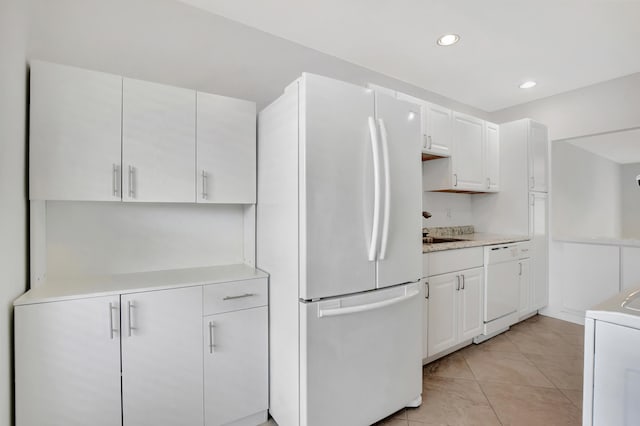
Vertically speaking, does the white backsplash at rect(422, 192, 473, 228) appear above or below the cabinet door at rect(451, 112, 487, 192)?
below

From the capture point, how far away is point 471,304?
2.63 meters

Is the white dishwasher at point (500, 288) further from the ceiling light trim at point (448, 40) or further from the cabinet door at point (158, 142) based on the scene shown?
the cabinet door at point (158, 142)

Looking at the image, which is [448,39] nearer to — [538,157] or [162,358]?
[538,157]

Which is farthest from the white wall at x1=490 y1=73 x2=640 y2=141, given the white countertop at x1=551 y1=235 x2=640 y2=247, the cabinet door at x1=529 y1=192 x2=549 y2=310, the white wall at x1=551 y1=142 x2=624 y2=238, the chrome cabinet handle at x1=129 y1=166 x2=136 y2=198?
the chrome cabinet handle at x1=129 y1=166 x2=136 y2=198

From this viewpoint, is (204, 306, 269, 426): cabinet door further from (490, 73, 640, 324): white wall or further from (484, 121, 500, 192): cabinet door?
(490, 73, 640, 324): white wall

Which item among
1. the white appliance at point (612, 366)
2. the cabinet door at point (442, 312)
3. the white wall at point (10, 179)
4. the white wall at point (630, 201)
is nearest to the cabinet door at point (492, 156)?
the white wall at point (630, 201)

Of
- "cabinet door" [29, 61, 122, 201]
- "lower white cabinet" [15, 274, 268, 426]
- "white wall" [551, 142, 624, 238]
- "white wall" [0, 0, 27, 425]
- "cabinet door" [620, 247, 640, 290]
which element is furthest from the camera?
"white wall" [551, 142, 624, 238]

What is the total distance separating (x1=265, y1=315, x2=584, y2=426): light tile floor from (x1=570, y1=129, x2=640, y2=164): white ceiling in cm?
203

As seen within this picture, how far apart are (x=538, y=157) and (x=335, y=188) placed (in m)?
3.06

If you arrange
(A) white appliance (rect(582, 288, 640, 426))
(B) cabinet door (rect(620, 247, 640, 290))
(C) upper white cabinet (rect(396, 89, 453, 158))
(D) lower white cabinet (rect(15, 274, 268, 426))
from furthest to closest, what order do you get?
(B) cabinet door (rect(620, 247, 640, 290)), (C) upper white cabinet (rect(396, 89, 453, 158)), (D) lower white cabinet (rect(15, 274, 268, 426)), (A) white appliance (rect(582, 288, 640, 426))

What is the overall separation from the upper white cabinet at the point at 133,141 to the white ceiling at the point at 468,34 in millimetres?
816

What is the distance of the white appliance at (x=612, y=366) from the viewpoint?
0.87 meters

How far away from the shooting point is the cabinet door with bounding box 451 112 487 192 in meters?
3.01

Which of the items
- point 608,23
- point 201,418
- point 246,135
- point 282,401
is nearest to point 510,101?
point 608,23
